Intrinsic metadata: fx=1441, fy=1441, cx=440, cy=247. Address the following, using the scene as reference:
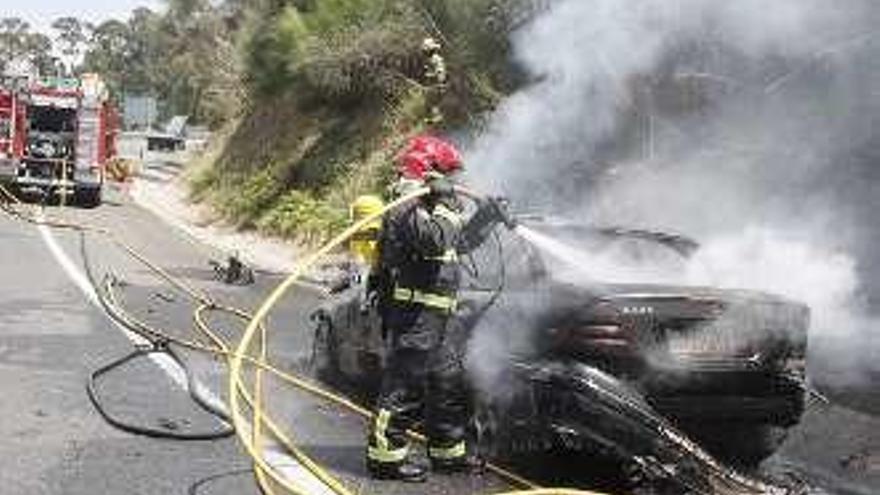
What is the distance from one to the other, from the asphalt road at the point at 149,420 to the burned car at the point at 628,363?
479 mm

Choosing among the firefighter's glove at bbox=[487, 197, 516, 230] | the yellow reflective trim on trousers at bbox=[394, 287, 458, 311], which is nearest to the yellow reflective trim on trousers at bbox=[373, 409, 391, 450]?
the yellow reflective trim on trousers at bbox=[394, 287, 458, 311]

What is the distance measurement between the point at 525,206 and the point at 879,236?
4.30m

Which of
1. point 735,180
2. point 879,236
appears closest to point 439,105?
point 735,180

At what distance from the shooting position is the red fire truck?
30.3 meters

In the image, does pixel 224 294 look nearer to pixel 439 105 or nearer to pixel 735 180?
pixel 735 180

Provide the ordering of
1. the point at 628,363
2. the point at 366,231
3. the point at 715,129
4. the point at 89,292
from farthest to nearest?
the point at 715,129 < the point at 89,292 < the point at 366,231 < the point at 628,363

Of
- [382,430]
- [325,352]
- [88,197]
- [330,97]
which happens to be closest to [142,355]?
[325,352]

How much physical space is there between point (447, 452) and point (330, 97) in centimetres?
2360

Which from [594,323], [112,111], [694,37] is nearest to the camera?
[594,323]

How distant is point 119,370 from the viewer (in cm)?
985

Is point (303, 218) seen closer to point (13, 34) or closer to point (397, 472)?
point (397, 472)

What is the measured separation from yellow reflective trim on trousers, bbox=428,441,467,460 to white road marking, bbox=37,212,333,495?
0.62 meters

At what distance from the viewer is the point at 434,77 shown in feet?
78.4

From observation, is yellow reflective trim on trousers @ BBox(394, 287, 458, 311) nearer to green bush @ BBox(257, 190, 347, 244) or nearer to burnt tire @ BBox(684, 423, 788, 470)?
burnt tire @ BBox(684, 423, 788, 470)
